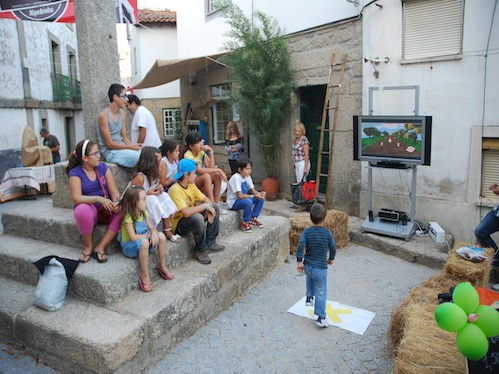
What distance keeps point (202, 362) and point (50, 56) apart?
54.7ft

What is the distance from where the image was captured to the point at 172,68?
10.9 meters

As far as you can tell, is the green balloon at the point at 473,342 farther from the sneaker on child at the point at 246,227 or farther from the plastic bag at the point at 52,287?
the sneaker on child at the point at 246,227

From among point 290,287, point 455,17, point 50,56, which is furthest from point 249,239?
point 50,56

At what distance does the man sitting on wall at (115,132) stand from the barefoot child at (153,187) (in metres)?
0.60

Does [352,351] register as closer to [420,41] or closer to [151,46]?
[420,41]

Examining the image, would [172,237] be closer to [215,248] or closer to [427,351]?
[215,248]

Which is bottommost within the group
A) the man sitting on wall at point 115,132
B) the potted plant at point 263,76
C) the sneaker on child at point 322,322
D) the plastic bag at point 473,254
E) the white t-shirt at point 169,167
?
the sneaker on child at point 322,322

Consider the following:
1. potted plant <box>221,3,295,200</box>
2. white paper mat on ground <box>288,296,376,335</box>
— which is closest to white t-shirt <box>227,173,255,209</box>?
white paper mat on ground <box>288,296,376,335</box>

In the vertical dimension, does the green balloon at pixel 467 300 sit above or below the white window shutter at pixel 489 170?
below

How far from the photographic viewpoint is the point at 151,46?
20703mm

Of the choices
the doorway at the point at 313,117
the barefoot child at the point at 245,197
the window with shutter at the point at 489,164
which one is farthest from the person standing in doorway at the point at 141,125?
the window with shutter at the point at 489,164

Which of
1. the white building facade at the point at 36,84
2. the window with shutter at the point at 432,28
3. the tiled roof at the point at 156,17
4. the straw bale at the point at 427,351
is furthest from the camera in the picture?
the tiled roof at the point at 156,17

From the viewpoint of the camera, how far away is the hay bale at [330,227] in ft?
21.5

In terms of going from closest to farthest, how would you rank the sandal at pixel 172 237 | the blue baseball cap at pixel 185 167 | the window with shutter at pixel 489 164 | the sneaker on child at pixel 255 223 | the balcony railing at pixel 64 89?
1. the sandal at pixel 172 237
2. the blue baseball cap at pixel 185 167
3. the sneaker on child at pixel 255 223
4. the window with shutter at pixel 489 164
5. the balcony railing at pixel 64 89
